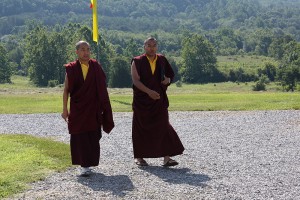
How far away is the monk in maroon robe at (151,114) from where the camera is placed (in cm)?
1202

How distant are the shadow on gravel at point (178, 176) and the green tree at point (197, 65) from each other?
114773 millimetres

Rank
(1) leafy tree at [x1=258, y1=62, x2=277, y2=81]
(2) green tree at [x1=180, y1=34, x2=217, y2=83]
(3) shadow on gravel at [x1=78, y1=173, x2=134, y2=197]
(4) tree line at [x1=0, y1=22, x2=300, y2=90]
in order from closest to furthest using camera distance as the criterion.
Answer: (3) shadow on gravel at [x1=78, y1=173, x2=134, y2=197], (4) tree line at [x1=0, y1=22, x2=300, y2=90], (2) green tree at [x1=180, y1=34, x2=217, y2=83], (1) leafy tree at [x1=258, y1=62, x2=277, y2=81]

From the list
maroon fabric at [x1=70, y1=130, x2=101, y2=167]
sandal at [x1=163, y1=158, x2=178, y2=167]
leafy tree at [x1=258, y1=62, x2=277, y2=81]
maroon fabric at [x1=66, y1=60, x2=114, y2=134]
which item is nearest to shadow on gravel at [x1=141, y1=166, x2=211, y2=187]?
sandal at [x1=163, y1=158, x2=178, y2=167]

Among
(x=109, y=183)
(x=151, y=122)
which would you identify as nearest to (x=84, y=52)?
(x=151, y=122)

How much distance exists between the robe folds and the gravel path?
15.9 inches

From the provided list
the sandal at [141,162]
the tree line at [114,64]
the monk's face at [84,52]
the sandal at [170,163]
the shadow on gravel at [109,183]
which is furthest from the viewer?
the tree line at [114,64]

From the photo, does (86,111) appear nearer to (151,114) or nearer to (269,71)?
(151,114)

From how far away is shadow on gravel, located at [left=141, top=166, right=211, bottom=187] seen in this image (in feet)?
34.7

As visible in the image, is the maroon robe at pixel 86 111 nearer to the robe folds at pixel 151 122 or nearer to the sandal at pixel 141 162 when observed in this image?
the robe folds at pixel 151 122

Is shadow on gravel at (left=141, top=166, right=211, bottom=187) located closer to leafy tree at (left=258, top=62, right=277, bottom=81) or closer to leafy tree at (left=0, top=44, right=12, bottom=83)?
leafy tree at (left=0, top=44, right=12, bottom=83)

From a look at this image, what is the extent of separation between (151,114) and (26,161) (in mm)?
2911

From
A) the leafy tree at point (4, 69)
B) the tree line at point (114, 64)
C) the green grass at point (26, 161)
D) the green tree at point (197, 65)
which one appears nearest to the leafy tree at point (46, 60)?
the tree line at point (114, 64)

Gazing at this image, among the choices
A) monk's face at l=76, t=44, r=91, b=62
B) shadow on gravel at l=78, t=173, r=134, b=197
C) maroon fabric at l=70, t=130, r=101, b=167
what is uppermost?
monk's face at l=76, t=44, r=91, b=62

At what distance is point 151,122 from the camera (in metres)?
12.1
